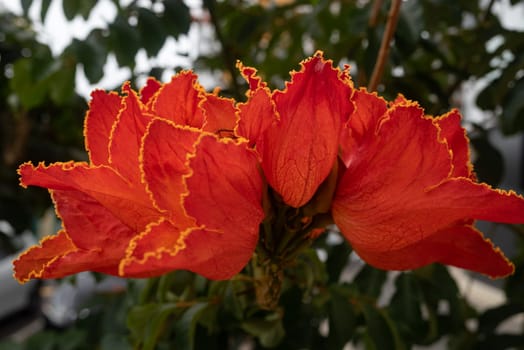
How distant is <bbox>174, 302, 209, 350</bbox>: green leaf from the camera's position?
0.36 m

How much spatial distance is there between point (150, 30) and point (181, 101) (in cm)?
32

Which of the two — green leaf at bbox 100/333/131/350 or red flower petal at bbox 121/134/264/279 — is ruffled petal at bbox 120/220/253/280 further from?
green leaf at bbox 100/333/131/350

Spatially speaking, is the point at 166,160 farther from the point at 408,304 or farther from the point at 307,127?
the point at 408,304

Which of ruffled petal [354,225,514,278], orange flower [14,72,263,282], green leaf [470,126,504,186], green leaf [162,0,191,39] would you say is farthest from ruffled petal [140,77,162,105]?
green leaf [470,126,504,186]

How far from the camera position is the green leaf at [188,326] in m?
0.36

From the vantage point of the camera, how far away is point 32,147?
92 centimetres

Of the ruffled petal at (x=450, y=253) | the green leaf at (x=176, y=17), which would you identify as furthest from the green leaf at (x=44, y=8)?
the ruffled petal at (x=450, y=253)

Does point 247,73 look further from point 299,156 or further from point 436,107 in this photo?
point 436,107

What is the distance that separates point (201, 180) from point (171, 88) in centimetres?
7

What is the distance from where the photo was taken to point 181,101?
26 cm

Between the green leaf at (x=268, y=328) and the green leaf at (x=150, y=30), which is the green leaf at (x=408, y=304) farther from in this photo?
the green leaf at (x=150, y=30)

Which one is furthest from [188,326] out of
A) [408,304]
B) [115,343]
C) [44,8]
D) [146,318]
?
[44,8]

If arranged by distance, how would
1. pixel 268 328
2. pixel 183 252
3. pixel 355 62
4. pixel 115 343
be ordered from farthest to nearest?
pixel 355 62 → pixel 115 343 → pixel 268 328 → pixel 183 252

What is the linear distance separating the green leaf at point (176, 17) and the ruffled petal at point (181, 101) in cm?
29
